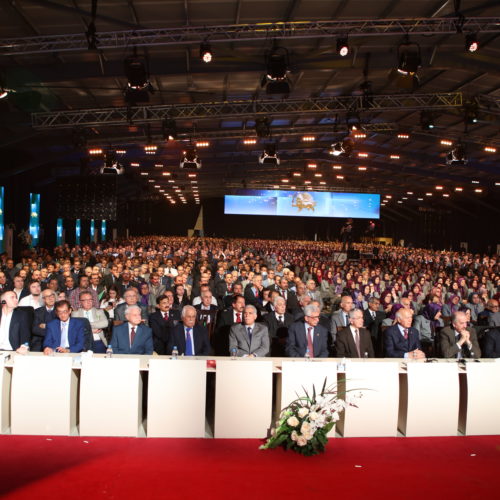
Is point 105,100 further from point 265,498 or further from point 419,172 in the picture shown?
point 419,172

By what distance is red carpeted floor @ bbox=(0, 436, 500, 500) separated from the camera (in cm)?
347

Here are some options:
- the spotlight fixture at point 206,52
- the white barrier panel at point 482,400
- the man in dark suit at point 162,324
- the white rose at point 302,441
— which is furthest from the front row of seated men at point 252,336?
the spotlight fixture at point 206,52

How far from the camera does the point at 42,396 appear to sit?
4.34m

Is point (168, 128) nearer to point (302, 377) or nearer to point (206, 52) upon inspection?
point (206, 52)

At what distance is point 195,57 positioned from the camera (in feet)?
39.5

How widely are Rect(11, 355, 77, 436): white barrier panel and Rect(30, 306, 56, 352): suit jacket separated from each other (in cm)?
189

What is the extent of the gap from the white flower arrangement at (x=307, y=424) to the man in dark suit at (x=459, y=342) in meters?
2.09

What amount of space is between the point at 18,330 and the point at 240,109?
11.0 m

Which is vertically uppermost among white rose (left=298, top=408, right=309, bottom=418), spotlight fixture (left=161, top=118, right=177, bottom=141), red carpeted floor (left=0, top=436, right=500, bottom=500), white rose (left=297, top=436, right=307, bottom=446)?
spotlight fixture (left=161, top=118, right=177, bottom=141)

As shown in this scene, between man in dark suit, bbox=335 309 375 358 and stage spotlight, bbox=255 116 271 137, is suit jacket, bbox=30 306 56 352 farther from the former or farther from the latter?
stage spotlight, bbox=255 116 271 137

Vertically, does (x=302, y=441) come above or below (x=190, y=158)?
below

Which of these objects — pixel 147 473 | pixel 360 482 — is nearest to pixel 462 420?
pixel 360 482

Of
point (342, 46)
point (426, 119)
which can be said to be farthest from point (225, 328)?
point (426, 119)

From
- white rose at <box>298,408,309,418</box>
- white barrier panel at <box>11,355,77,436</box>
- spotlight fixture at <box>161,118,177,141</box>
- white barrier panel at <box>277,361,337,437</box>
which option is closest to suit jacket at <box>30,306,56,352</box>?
white barrier panel at <box>11,355,77,436</box>
